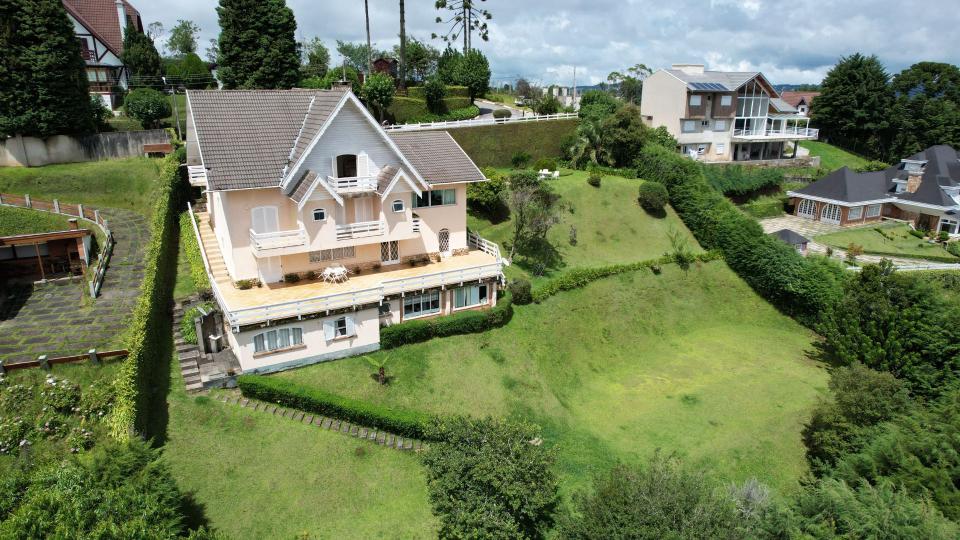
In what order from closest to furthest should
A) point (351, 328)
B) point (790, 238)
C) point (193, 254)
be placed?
point (351, 328) < point (193, 254) < point (790, 238)

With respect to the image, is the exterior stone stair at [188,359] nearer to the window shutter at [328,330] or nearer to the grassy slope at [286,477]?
the grassy slope at [286,477]

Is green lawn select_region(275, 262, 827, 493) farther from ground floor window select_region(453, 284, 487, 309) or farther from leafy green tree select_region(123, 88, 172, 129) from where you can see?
leafy green tree select_region(123, 88, 172, 129)

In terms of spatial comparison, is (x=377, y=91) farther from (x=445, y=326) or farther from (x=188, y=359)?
(x=188, y=359)

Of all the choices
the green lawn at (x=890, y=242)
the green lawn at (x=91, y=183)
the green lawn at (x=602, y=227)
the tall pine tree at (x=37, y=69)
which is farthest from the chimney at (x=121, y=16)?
the green lawn at (x=890, y=242)

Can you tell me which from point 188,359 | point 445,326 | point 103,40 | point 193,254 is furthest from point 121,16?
point 445,326

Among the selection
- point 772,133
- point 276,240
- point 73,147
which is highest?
point 772,133

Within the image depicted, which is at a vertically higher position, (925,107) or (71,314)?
(925,107)
